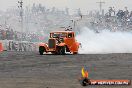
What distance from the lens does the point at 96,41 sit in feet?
158

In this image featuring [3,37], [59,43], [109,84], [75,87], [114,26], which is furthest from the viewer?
[114,26]

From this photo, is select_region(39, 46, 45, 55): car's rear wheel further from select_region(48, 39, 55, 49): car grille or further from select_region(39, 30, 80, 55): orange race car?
select_region(48, 39, 55, 49): car grille

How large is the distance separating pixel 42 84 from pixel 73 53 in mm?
25283

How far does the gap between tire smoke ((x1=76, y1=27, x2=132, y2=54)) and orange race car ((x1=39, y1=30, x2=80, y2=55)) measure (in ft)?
21.9

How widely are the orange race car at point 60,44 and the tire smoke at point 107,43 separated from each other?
6.67 m

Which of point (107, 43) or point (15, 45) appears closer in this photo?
point (107, 43)

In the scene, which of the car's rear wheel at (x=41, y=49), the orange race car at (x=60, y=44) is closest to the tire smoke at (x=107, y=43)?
the orange race car at (x=60, y=44)

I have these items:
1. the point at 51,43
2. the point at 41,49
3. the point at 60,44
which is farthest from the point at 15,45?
the point at 60,44

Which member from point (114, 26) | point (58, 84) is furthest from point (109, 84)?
point (114, 26)

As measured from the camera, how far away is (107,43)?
48062mm

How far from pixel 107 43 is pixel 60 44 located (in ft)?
40.5

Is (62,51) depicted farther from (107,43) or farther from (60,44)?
(107,43)

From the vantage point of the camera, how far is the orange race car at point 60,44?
3694cm

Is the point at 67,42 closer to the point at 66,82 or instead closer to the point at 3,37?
the point at 66,82
